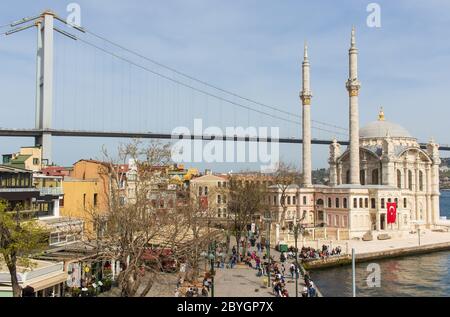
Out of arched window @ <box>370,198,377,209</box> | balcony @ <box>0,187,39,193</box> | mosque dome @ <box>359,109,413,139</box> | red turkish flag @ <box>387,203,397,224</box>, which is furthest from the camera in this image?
mosque dome @ <box>359,109,413,139</box>

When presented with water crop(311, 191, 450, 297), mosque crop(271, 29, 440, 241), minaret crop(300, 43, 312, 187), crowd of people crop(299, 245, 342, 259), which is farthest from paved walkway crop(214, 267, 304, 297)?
minaret crop(300, 43, 312, 187)

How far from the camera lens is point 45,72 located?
59594 mm

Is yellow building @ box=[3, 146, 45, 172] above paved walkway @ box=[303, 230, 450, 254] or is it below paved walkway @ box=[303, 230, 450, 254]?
above

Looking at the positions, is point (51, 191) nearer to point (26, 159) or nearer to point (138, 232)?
point (26, 159)

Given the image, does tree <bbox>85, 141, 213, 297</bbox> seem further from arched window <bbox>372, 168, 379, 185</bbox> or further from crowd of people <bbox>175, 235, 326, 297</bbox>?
arched window <bbox>372, 168, 379, 185</bbox>

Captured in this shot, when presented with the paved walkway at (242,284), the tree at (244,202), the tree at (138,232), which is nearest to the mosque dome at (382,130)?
the tree at (244,202)

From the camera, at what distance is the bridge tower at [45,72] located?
5750 centimetres

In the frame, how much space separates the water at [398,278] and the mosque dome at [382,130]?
22727mm

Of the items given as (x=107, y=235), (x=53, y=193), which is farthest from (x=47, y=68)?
(x=107, y=235)

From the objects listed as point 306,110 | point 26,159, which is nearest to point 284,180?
point 306,110

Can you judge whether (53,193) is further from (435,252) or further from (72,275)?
(435,252)

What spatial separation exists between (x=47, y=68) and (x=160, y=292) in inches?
1890

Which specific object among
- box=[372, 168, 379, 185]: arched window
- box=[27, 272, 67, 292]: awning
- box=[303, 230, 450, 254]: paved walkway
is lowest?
box=[303, 230, 450, 254]: paved walkway

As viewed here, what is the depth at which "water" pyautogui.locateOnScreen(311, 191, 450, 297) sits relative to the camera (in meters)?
24.6
